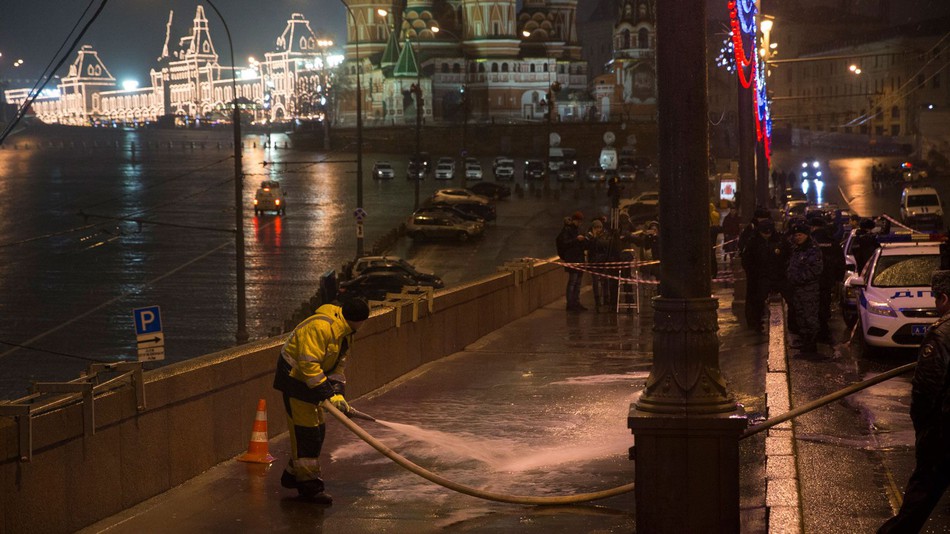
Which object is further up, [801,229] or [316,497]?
[801,229]

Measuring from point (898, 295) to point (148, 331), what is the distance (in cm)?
887

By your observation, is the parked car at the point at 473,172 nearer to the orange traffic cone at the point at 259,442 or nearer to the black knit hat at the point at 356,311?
the orange traffic cone at the point at 259,442

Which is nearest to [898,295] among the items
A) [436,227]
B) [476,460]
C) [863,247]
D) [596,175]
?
[863,247]

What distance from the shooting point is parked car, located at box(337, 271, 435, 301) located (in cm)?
4075

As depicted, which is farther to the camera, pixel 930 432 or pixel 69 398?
pixel 69 398

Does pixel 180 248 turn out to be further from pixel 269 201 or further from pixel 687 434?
pixel 687 434

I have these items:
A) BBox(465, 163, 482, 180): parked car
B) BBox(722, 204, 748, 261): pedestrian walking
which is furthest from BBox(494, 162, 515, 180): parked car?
BBox(722, 204, 748, 261): pedestrian walking

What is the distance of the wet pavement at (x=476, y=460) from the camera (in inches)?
344

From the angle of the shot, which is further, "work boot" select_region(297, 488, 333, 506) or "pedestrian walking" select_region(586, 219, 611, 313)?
Answer: "pedestrian walking" select_region(586, 219, 611, 313)

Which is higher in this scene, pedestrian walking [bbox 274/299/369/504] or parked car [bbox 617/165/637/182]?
parked car [bbox 617/165/637/182]

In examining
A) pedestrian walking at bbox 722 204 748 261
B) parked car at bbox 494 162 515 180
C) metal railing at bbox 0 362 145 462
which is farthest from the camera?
parked car at bbox 494 162 515 180

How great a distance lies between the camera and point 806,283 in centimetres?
1625

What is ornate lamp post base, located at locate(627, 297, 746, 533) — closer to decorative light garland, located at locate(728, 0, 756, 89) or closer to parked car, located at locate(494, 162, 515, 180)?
decorative light garland, located at locate(728, 0, 756, 89)

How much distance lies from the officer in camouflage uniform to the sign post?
757 cm
